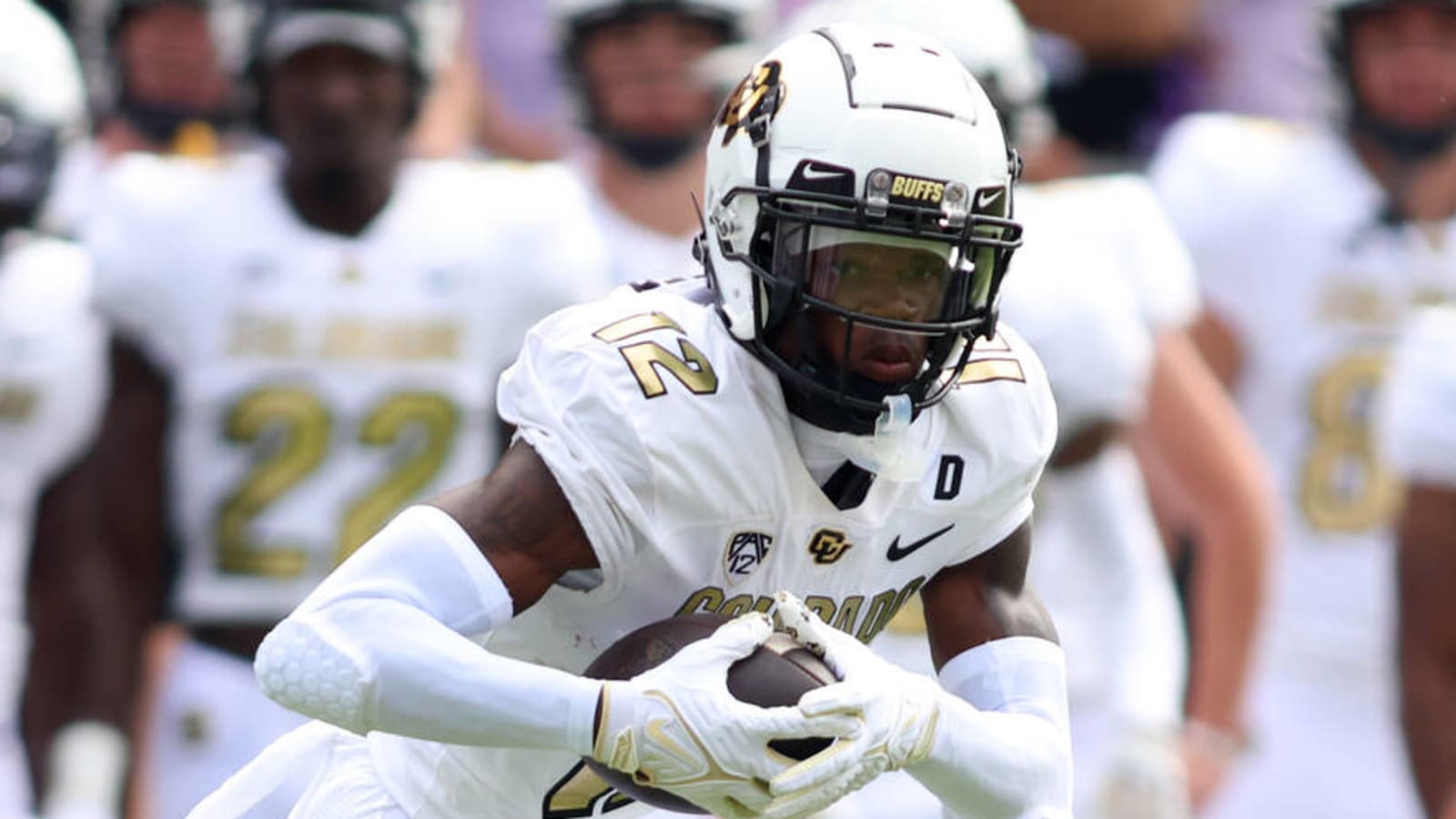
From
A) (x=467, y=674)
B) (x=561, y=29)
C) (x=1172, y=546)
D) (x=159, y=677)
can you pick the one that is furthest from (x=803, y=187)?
(x=1172, y=546)

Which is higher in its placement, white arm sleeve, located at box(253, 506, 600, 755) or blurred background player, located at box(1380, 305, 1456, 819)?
white arm sleeve, located at box(253, 506, 600, 755)

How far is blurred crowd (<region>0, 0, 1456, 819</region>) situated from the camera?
21.3 feet

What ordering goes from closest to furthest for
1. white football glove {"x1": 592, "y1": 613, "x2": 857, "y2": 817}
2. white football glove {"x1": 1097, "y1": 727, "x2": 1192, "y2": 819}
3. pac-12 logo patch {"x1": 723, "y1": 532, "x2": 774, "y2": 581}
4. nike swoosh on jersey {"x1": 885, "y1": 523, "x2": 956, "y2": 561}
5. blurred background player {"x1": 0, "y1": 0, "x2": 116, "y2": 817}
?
A: white football glove {"x1": 592, "y1": 613, "x2": 857, "y2": 817} → pac-12 logo patch {"x1": 723, "y1": 532, "x2": 774, "y2": 581} → nike swoosh on jersey {"x1": 885, "y1": 523, "x2": 956, "y2": 561} → white football glove {"x1": 1097, "y1": 727, "x2": 1192, "y2": 819} → blurred background player {"x1": 0, "y1": 0, "x2": 116, "y2": 817}

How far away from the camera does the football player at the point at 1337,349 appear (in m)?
7.41

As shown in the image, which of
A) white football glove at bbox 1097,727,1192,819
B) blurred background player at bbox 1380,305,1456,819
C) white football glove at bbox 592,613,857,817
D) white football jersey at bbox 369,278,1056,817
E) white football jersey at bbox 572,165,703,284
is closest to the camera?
white football glove at bbox 592,613,857,817

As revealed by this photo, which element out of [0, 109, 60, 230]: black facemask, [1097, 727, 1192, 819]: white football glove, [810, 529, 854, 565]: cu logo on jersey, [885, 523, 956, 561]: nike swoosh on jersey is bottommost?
[1097, 727, 1192, 819]: white football glove

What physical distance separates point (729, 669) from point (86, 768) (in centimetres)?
266

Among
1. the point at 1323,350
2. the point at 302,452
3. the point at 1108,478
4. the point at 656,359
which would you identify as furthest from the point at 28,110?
the point at 656,359

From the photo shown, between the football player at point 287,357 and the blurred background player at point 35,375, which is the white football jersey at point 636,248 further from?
the blurred background player at point 35,375

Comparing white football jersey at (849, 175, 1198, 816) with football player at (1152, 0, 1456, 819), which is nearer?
white football jersey at (849, 175, 1198, 816)

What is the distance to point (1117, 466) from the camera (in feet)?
22.2

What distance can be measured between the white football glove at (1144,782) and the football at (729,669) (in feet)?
7.06

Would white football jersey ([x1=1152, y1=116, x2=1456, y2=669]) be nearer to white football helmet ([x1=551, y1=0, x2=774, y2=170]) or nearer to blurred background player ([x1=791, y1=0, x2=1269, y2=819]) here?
blurred background player ([x1=791, y1=0, x2=1269, y2=819])

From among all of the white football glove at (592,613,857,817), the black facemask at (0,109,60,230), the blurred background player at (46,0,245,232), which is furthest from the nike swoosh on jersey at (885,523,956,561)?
the blurred background player at (46,0,245,232)
